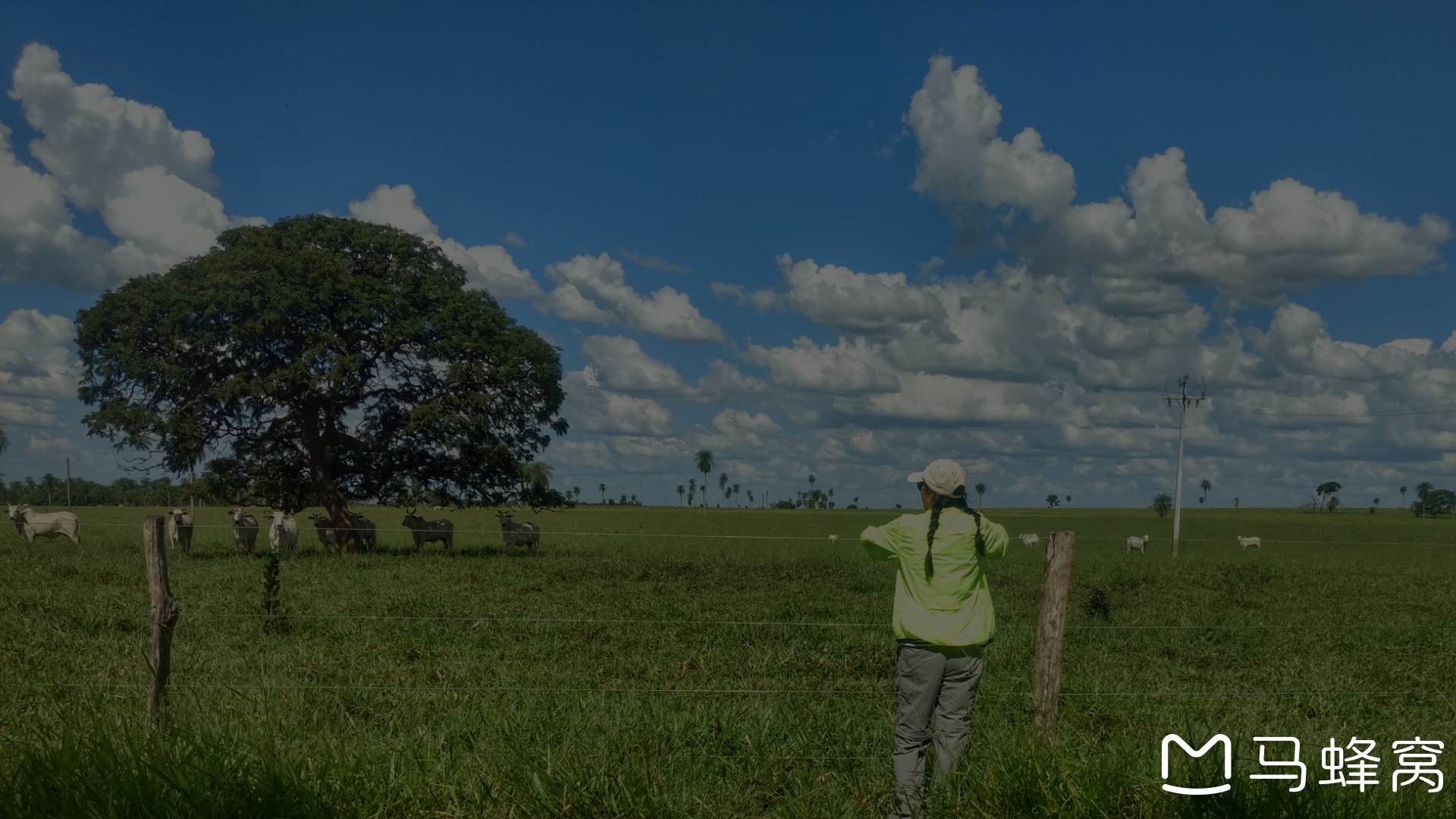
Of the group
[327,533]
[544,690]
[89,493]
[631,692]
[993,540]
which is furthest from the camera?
[89,493]

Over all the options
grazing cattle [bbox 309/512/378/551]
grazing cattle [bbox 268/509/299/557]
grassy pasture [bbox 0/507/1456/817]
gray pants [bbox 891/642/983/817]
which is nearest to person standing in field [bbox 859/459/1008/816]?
gray pants [bbox 891/642/983/817]

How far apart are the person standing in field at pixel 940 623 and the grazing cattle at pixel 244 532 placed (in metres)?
24.1

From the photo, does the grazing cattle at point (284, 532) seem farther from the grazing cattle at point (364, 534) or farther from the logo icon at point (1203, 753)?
the logo icon at point (1203, 753)

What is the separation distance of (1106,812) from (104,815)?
16.5 ft

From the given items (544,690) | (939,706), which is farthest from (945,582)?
(544,690)

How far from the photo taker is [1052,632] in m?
6.21

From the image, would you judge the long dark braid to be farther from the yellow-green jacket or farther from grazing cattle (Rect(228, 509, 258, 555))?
grazing cattle (Rect(228, 509, 258, 555))

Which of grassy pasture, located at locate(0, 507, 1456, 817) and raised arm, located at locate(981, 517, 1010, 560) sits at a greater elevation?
raised arm, located at locate(981, 517, 1010, 560)

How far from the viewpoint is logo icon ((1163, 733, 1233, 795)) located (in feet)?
Answer: 17.5

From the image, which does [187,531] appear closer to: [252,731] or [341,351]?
[341,351]

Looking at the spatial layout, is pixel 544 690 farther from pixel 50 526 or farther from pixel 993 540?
pixel 50 526

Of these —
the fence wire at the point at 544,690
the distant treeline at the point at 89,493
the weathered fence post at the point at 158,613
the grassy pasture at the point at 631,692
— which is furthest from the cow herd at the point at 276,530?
the distant treeline at the point at 89,493

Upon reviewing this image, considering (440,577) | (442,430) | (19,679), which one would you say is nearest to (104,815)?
(19,679)

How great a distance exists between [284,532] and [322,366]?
447cm
